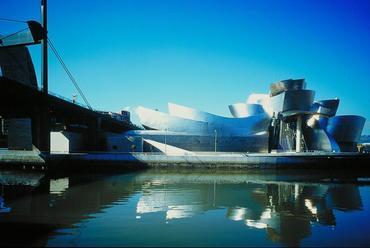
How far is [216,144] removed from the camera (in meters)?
38.8

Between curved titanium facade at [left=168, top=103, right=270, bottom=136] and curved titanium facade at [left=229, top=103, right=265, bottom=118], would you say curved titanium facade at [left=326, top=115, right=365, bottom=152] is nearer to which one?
curved titanium facade at [left=229, top=103, right=265, bottom=118]

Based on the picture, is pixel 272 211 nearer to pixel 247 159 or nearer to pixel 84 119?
pixel 247 159

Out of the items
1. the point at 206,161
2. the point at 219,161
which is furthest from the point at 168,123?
the point at 219,161

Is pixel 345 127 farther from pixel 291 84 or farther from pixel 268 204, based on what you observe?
pixel 268 204

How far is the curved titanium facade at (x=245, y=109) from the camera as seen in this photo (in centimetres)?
4675

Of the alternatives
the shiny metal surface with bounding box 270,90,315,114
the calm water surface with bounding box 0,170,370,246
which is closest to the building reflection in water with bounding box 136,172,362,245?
the calm water surface with bounding box 0,170,370,246

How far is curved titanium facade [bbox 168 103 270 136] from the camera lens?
131ft

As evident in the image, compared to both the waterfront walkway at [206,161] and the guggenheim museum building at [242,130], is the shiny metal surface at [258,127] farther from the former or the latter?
the waterfront walkway at [206,161]

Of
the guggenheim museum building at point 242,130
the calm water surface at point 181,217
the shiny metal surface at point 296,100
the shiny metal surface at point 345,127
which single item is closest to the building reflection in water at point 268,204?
the calm water surface at point 181,217

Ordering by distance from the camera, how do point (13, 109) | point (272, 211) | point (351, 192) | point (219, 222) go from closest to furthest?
point (219, 222), point (272, 211), point (351, 192), point (13, 109)

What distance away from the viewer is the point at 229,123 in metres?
40.6

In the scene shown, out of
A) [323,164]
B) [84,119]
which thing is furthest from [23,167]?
[323,164]

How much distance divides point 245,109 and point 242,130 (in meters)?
8.37

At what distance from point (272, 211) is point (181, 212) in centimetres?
396
